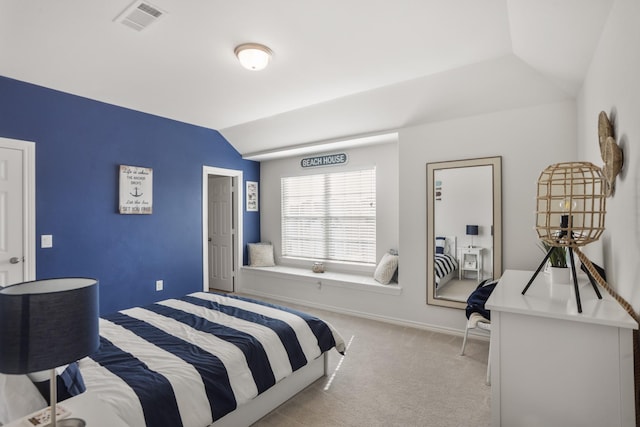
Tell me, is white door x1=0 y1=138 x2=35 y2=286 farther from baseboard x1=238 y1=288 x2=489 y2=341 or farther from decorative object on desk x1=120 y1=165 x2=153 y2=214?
baseboard x1=238 y1=288 x2=489 y2=341

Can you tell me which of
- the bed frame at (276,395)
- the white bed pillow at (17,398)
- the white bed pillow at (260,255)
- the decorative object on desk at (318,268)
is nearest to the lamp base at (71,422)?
the white bed pillow at (17,398)

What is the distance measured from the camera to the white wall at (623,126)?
56.7 inches

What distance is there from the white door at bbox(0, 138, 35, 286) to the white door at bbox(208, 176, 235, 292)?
2801mm

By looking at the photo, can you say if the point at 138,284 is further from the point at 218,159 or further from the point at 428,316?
the point at 428,316

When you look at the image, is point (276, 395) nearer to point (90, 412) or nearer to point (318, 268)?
point (90, 412)

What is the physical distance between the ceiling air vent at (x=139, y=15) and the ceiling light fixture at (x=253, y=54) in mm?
600

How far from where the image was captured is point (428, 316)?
380cm

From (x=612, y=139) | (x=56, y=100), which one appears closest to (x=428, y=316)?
(x=612, y=139)

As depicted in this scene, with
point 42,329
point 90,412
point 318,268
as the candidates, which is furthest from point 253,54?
point 318,268

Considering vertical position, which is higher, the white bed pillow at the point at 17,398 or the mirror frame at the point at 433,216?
the mirror frame at the point at 433,216

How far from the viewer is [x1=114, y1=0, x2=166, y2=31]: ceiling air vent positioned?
7.13 ft

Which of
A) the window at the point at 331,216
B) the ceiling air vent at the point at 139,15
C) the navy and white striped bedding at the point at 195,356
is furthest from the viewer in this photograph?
the window at the point at 331,216

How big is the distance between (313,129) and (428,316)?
109 inches

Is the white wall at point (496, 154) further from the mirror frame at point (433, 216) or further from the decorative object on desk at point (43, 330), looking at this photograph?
the decorative object on desk at point (43, 330)
